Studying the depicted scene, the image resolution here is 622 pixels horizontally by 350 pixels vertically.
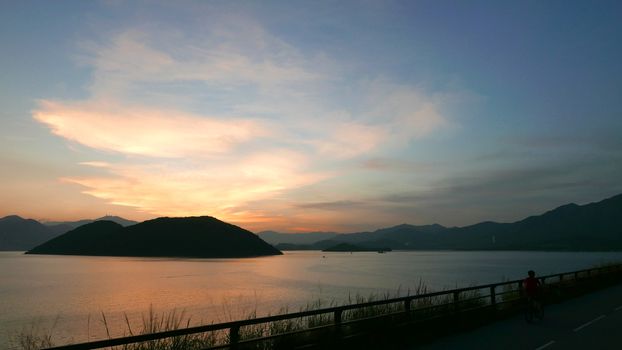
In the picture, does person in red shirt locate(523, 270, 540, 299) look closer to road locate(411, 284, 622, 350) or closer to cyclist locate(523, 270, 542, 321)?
cyclist locate(523, 270, 542, 321)

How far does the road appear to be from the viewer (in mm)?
12287

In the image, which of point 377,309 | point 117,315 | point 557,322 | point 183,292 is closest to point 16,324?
point 117,315

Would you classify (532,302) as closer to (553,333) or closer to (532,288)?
(532,288)

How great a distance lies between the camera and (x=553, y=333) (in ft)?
46.5

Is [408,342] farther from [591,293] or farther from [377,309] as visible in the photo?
[591,293]

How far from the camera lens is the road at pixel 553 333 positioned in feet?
40.3

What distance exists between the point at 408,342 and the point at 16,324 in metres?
44.7

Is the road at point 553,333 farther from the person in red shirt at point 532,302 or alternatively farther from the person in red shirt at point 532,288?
the person in red shirt at point 532,288

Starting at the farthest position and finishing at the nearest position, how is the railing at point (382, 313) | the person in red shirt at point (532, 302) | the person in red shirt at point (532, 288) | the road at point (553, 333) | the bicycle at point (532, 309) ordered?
the person in red shirt at point (532, 288) < the person in red shirt at point (532, 302) < the bicycle at point (532, 309) < the road at point (553, 333) < the railing at point (382, 313)

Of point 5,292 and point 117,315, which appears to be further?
point 5,292

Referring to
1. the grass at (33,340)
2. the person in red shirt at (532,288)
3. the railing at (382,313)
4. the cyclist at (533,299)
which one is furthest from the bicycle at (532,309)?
the grass at (33,340)

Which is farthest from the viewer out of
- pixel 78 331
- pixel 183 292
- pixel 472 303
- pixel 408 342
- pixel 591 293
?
pixel 183 292

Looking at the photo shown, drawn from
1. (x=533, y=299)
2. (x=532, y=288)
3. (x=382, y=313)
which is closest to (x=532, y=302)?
(x=533, y=299)

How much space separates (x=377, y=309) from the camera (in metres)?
16.3
